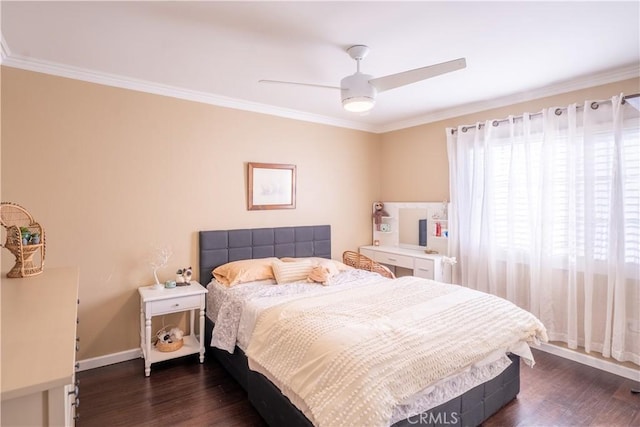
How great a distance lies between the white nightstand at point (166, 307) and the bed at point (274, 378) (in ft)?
0.57

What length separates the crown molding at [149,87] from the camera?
2620 mm

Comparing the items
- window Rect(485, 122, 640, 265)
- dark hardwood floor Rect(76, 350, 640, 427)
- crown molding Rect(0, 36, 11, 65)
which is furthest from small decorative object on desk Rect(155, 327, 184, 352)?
window Rect(485, 122, 640, 265)

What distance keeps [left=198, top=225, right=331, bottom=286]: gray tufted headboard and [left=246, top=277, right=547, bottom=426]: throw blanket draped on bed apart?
1.33m

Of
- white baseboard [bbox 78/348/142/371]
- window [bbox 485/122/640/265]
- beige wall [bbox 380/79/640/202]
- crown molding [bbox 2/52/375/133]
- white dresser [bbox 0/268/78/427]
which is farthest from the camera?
beige wall [bbox 380/79/640/202]

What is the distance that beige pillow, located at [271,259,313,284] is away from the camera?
10.5 ft

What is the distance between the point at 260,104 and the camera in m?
3.77

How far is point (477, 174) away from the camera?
377 cm

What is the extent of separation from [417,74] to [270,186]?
2.26 meters

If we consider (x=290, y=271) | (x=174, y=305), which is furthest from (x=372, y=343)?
(x=174, y=305)

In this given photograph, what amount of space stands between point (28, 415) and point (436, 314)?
6.77 ft

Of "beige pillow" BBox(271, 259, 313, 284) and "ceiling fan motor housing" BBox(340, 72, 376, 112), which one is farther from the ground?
"ceiling fan motor housing" BBox(340, 72, 376, 112)

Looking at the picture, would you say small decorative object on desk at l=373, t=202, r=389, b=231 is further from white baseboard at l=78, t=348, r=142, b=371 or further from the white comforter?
white baseboard at l=78, t=348, r=142, b=371

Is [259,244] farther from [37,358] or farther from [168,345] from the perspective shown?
[37,358]

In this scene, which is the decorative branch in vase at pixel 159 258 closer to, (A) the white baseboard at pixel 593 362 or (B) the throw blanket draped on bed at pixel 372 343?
(B) the throw blanket draped on bed at pixel 372 343
